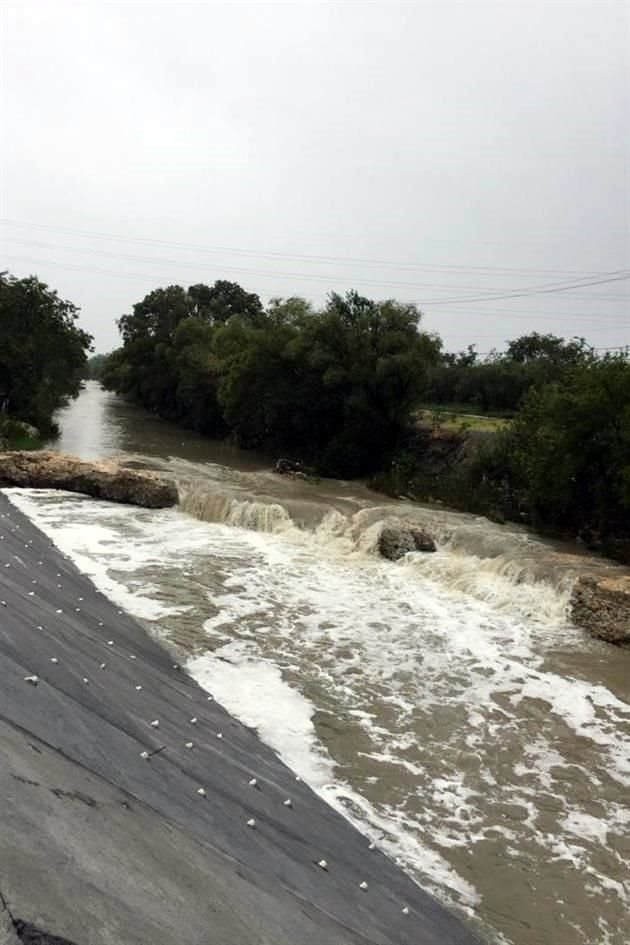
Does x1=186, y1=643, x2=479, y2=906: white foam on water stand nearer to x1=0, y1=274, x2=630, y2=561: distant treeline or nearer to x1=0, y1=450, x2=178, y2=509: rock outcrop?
x1=0, y1=450, x2=178, y2=509: rock outcrop

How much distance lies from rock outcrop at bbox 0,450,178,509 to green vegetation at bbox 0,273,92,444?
35.7 feet

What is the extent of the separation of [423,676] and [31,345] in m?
27.2

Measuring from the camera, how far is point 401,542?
14.7 metres

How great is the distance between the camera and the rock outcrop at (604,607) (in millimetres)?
10844

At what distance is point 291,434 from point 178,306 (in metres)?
29.7

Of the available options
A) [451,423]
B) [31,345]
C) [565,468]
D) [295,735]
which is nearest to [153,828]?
[295,735]

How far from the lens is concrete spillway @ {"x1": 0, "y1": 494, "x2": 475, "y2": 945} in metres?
2.44

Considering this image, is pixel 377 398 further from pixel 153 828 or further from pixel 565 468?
pixel 153 828

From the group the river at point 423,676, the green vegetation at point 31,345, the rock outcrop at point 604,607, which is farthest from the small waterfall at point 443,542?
the green vegetation at point 31,345

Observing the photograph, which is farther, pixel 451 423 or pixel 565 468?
pixel 451 423

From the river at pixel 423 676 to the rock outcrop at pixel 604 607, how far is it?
0.89ft

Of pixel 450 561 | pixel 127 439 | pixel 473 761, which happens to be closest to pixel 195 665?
pixel 473 761

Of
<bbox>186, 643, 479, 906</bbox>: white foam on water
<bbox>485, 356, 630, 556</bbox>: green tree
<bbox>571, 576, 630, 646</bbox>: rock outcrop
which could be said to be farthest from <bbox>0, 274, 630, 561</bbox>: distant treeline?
<bbox>186, 643, 479, 906</bbox>: white foam on water

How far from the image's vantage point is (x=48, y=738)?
3.54 m
